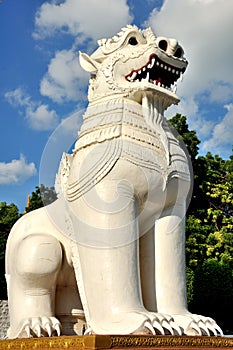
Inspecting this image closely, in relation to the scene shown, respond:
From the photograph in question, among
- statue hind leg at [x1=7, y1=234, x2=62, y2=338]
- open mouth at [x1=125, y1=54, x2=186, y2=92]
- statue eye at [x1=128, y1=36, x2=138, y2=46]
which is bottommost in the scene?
statue hind leg at [x1=7, y1=234, x2=62, y2=338]

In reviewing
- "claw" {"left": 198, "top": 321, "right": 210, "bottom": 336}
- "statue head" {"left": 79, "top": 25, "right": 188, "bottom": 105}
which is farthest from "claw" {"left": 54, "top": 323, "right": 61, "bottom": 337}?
"statue head" {"left": 79, "top": 25, "right": 188, "bottom": 105}

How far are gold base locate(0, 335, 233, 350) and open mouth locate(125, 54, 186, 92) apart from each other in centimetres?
215

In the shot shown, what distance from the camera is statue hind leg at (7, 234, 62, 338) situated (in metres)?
4.12

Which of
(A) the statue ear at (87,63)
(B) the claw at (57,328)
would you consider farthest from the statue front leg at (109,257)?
(A) the statue ear at (87,63)

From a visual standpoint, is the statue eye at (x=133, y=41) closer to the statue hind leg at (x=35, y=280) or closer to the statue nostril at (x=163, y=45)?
Answer: the statue nostril at (x=163, y=45)

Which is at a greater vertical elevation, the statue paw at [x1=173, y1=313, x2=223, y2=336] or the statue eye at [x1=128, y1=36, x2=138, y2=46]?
the statue eye at [x1=128, y1=36, x2=138, y2=46]

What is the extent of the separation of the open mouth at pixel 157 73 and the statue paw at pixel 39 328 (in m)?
2.17

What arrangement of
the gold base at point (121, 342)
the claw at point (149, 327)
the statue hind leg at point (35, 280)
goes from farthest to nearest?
the statue hind leg at point (35, 280), the claw at point (149, 327), the gold base at point (121, 342)

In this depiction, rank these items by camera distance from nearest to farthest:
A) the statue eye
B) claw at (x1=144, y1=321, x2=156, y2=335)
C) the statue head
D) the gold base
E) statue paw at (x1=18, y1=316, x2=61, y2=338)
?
the gold base → claw at (x1=144, y1=321, x2=156, y2=335) → statue paw at (x1=18, y1=316, x2=61, y2=338) → the statue head → the statue eye

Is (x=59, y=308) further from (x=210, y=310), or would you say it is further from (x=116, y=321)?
(x=210, y=310)

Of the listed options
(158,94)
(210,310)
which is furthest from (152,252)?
(210,310)

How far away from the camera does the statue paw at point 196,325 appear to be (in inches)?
146

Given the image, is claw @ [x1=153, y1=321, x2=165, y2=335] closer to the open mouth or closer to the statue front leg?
the statue front leg

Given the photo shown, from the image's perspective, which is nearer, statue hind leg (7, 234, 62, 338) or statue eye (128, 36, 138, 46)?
statue hind leg (7, 234, 62, 338)
